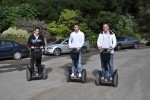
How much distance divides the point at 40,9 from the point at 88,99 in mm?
29241

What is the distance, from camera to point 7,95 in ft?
35.2

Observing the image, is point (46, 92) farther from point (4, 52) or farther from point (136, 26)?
point (136, 26)

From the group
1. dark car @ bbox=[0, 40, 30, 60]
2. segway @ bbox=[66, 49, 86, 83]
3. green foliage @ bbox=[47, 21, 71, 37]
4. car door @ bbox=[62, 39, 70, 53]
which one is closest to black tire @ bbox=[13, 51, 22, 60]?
dark car @ bbox=[0, 40, 30, 60]

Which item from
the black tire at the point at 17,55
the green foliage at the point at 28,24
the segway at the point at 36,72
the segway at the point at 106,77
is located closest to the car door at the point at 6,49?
the black tire at the point at 17,55

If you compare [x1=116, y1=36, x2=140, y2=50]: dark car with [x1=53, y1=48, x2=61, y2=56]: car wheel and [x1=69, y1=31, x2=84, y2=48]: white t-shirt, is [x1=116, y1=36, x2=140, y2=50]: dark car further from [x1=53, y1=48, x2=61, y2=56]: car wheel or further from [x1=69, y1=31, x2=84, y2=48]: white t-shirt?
[x1=69, y1=31, x2=84, y2=48]: white t-shirt

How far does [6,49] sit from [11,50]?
38 centimetres

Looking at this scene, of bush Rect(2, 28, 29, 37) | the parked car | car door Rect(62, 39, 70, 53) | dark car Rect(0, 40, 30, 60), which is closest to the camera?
dark car Rect(0, 40, 30, 60)

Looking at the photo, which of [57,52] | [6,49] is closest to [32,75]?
[6,49]

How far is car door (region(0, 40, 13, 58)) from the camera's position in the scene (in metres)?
23.0

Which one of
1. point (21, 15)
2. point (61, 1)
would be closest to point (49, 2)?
point (61, 1)

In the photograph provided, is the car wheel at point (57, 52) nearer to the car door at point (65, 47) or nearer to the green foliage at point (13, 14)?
the car door at point (65, 47)

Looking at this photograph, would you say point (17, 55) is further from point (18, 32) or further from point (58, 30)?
point (58, 30)

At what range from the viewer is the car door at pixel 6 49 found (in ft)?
75.5

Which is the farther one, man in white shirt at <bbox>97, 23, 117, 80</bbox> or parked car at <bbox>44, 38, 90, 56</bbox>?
parked car at <bbox>44, 38, 90, 56</bbox>
